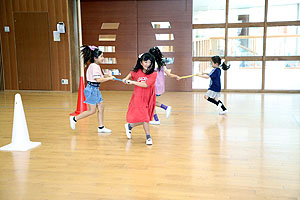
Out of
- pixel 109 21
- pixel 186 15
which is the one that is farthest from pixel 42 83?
pixel 186 15

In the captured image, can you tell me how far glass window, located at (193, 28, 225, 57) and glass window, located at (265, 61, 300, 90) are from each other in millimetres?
1245

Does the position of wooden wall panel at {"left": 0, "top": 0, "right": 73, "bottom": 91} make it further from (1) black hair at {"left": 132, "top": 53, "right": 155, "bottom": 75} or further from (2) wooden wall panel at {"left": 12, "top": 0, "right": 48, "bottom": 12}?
(1) black hair at {"left": 132, "top": 53, "right": 155, "bottom": 75}

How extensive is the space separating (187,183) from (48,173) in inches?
47.4

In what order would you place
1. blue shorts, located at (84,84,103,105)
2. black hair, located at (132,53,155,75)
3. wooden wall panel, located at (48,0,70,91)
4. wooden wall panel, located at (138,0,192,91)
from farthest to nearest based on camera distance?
wooden wall panel, located at (138,0,192,91) < wooden wall panel, located at (48,0,70,91) < blue shorts, located at (84,84,103,105) < black hair, located at (132,53,155,75)

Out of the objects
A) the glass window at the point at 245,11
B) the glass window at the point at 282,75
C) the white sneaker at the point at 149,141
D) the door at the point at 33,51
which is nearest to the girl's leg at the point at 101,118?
the white sneaker at the point at 149,141

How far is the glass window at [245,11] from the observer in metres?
7.54

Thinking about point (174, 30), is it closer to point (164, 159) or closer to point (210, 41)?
point (210, 41)

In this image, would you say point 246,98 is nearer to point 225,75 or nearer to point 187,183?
point 225,75

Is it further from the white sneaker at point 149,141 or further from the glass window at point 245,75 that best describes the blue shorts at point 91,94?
the glass window at point 245,75

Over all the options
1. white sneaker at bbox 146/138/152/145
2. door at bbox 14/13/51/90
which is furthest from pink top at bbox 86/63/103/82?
door at bbox 14/13/51/90

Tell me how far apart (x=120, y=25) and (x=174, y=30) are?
1.41 metres

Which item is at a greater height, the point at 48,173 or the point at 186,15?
the point at 186,15

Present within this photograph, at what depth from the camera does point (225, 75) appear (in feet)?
25.6

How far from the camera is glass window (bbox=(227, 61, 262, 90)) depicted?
25.4 feet
